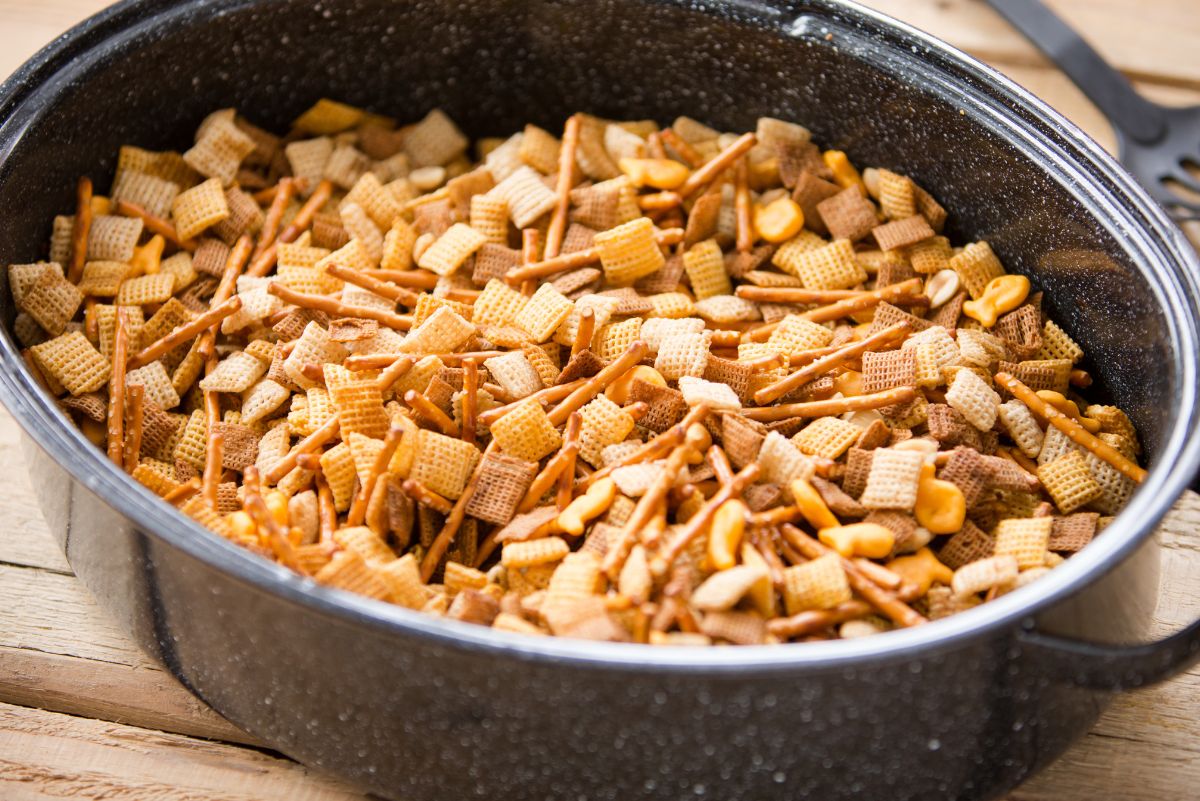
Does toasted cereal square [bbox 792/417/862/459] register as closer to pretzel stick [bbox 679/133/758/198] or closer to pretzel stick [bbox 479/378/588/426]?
pretzel stick [bbox 479/378/588/426]

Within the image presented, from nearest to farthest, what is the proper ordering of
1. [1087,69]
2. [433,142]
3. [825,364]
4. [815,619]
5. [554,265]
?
[815,619] < [825,364] < [554,265] < [433,142] < [1087,69]

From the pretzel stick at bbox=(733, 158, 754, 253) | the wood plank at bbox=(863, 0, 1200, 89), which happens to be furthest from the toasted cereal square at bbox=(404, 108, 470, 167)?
the wood plank at bbox=(863, 0, 1200, 89)

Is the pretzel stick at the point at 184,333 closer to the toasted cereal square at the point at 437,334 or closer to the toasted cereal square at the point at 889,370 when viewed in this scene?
the toasted cereal square at the point at 437,334

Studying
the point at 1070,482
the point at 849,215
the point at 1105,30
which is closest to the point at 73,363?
the point at 849,215

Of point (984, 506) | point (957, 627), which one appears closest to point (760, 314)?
point (984, 506)

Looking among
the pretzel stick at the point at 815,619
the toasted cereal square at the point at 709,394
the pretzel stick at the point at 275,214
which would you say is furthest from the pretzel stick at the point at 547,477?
the pretzel stick at the point at 275,214

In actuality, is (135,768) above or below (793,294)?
below

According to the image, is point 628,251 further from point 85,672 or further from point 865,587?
point 85,672
